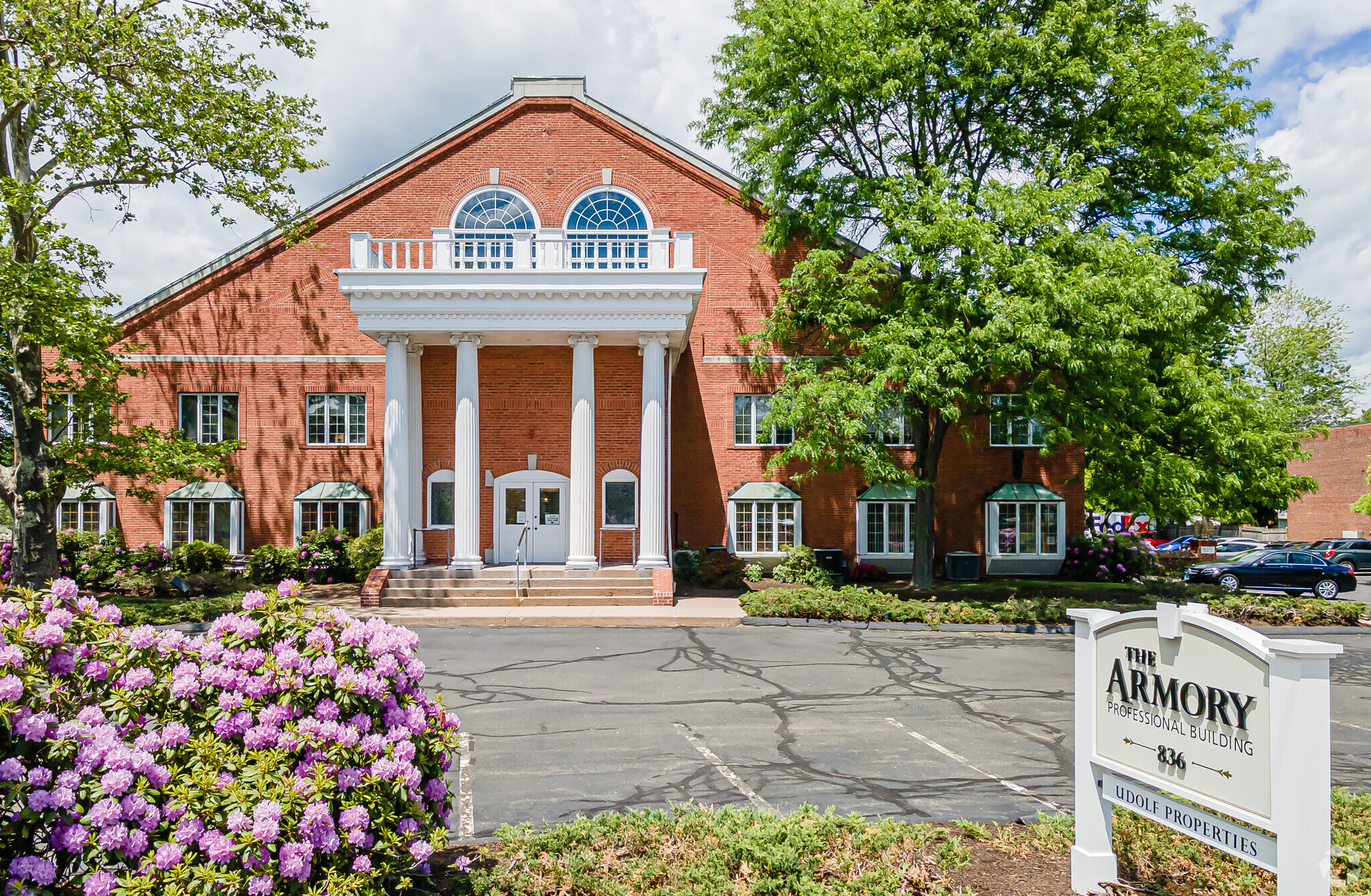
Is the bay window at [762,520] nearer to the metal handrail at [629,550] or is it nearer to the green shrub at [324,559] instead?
the metal handrail at [629,550]

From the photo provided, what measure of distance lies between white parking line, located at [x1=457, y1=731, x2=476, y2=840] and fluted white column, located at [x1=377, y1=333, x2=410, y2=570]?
42.0ft

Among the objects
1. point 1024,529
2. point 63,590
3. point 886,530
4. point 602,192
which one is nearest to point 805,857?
point 63,590

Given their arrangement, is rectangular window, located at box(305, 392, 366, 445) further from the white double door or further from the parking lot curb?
the parking lot curb

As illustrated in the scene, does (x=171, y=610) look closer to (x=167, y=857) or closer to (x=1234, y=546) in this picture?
(x=167, y=857)

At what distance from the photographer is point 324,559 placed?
23.2 meters

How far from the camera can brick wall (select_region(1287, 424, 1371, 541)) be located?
45125 millimetres

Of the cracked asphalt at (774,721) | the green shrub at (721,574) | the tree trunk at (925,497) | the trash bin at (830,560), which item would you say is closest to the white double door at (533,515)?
the green shrub at (721,574)

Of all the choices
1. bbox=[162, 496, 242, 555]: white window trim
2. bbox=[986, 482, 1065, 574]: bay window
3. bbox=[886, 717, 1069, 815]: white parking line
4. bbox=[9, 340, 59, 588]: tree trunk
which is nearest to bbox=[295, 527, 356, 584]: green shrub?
bbox=[162, 496, 242, 555]: white window trim

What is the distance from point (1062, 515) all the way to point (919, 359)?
10.9m

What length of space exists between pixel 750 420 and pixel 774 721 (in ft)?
53.2

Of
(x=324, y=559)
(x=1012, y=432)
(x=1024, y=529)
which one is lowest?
(x=324, y=559)

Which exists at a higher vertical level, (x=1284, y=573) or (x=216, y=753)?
(x=216, y=753)

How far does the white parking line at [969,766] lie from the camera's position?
22.6 ft

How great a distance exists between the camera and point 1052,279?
1672cm
